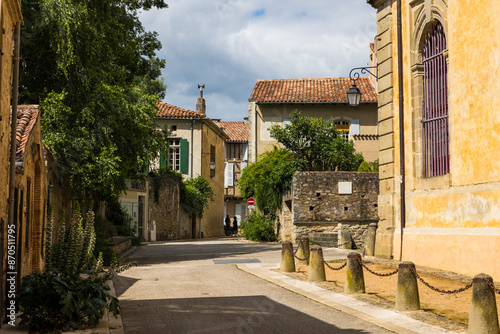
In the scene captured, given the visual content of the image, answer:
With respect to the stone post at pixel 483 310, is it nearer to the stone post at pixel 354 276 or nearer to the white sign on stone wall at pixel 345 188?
the stone post at pixel 354 276

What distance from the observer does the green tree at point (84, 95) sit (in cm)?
1766

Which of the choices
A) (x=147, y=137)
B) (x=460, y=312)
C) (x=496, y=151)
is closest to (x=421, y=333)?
(x=460, y=312)

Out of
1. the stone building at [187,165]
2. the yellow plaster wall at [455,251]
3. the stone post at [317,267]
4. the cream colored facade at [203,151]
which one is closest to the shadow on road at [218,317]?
the stone post at [317,267]

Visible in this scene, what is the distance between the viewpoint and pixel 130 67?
23.6 meters

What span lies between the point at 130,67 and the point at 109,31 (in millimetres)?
3710

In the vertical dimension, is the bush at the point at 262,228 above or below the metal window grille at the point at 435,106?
below

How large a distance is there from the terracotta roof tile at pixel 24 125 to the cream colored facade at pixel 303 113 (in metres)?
25.2

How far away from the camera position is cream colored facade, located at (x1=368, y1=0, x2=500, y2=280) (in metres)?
12.8

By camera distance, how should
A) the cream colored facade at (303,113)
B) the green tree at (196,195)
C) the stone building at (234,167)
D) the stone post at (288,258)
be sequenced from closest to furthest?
the stone post at (288,258)
the cream colored facade at (303,113)
the green tree at (196,195)
the stone building at (234,167)

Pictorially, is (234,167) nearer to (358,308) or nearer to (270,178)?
(270,178)

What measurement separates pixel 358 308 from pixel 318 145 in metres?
20.8

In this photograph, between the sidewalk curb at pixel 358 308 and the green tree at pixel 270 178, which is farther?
the green tree at pixel 270 178

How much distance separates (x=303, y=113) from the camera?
37.5 m

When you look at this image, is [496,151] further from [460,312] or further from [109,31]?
[109,31]
